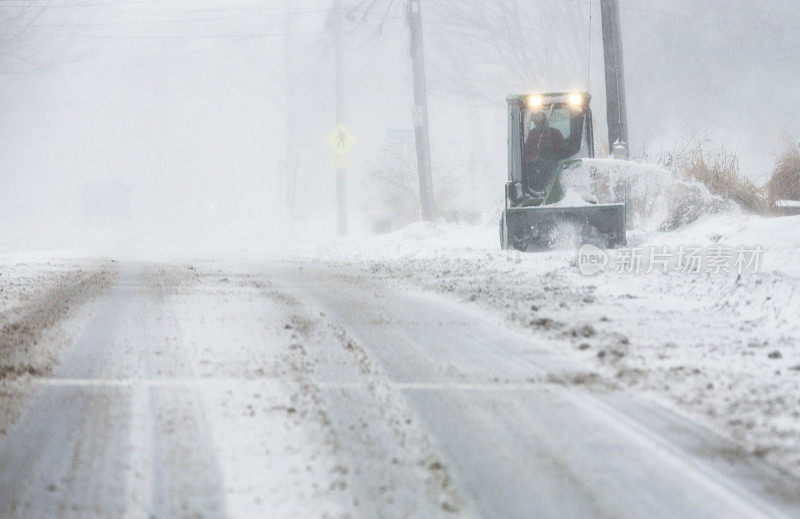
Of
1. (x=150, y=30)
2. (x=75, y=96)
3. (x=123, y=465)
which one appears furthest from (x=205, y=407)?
(x=75, y=96)

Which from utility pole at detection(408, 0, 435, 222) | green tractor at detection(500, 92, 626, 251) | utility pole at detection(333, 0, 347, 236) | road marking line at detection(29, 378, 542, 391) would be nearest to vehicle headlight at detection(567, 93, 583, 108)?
green tractor at detection(500, 92, 626, 251)

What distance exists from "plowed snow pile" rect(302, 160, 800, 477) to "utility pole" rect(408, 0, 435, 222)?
7.24 m

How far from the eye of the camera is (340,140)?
79.8 ft

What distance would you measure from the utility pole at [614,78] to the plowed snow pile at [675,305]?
0.99m

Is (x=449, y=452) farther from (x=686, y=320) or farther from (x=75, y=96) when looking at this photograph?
(x=75, y=96)

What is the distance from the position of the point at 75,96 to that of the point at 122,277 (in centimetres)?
8131

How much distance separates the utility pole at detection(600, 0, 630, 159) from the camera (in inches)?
574

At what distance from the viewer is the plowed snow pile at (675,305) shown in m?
4.04

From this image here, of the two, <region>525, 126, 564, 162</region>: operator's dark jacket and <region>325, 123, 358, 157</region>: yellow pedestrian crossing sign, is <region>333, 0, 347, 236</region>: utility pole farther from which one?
<region>525, 126, 564, 162</region>: operator's dark jacket

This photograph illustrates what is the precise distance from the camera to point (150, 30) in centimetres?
8006

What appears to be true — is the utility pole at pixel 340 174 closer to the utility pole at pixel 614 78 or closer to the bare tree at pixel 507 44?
the bare tree at pixel 507 44

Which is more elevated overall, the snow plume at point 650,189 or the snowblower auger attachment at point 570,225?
the snow plume at point 650,189

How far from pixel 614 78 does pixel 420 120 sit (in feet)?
23.9

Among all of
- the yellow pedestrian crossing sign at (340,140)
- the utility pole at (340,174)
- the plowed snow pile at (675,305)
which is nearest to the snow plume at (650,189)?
the plowed snow pile at (675,305)
